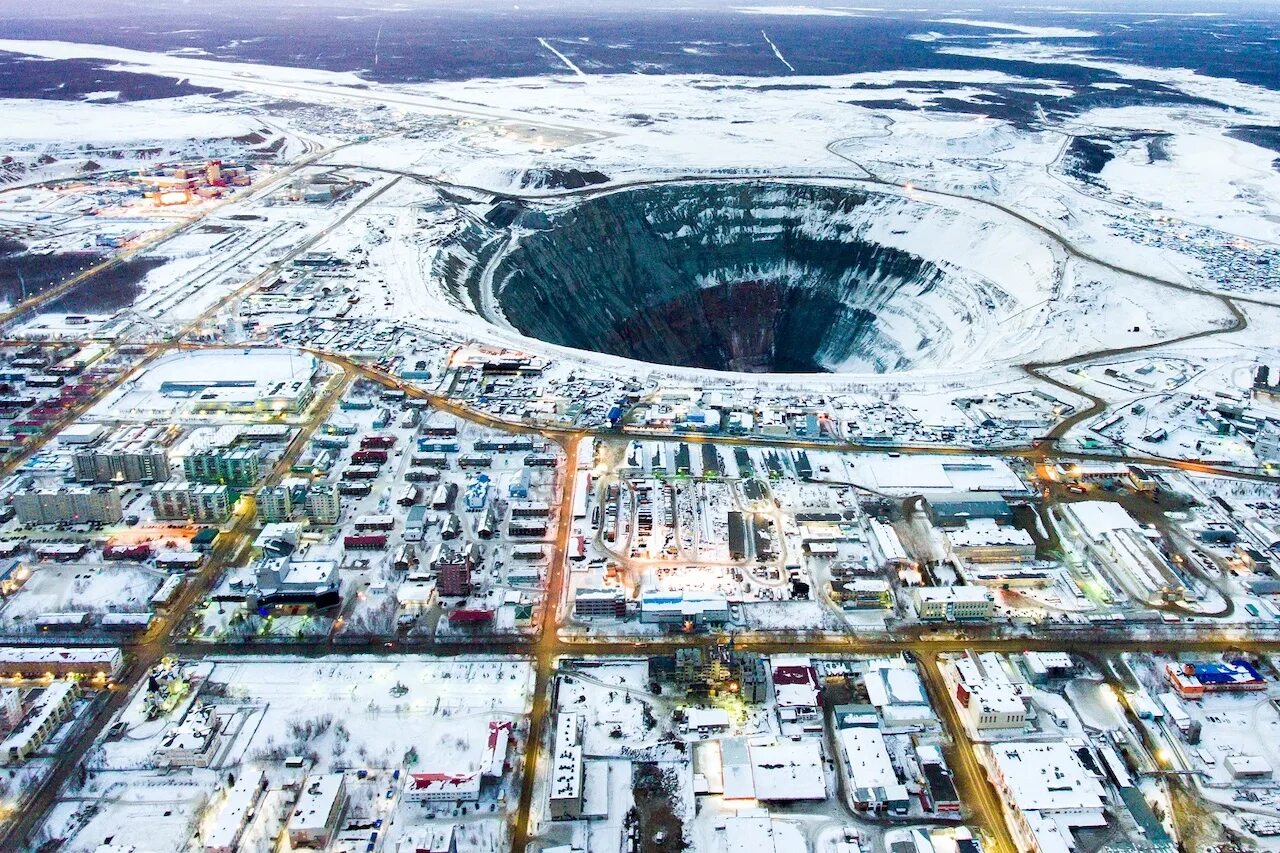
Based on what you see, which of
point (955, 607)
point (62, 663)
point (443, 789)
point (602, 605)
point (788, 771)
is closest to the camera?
point (443, 789)

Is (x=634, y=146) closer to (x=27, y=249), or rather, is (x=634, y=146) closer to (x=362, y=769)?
(x=27, y=249)

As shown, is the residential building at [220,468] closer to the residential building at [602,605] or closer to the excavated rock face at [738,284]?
the residential building at [602,605]

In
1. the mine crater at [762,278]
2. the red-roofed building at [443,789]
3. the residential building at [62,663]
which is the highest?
the mine crater at [762,278]

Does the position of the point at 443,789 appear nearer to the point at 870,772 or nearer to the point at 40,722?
the point at 870,772

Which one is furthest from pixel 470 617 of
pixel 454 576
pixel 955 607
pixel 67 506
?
pixel 67 506

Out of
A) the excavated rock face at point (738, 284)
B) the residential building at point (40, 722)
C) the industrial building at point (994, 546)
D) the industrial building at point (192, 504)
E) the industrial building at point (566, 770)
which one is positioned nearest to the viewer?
the industrial building at point (566, 770)

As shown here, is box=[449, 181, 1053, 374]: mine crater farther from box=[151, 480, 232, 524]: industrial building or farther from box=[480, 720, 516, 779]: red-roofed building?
box=[480, 720, 516, 779]: red-roofed building

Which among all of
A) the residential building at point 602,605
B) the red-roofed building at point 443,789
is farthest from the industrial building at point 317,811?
the residential building at point 602,605

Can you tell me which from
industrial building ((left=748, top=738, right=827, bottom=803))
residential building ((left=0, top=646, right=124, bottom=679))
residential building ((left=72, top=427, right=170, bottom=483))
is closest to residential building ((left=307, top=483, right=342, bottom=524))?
residential building ((left=72, top=427, right=170, bottom=483))

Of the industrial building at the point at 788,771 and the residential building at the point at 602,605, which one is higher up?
the residential building at the point at 602,605
